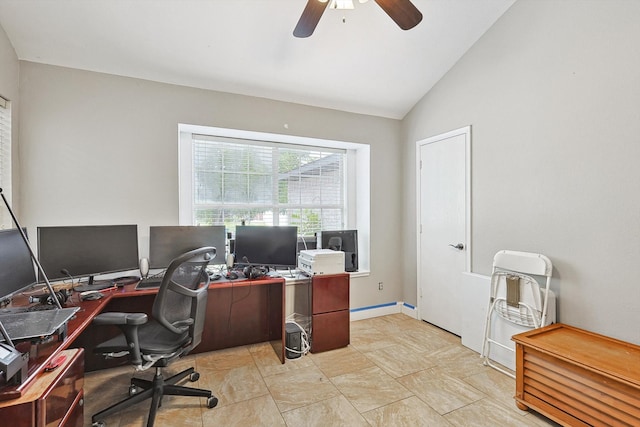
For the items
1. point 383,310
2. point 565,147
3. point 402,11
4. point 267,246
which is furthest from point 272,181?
point 565,147

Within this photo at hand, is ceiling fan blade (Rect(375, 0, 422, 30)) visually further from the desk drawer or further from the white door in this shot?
the desk drawer

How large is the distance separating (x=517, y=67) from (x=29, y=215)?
425cm

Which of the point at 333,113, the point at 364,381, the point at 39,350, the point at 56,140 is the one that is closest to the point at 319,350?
the point at 364,381

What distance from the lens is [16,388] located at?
111 cm

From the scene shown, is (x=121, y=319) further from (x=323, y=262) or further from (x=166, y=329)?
(x=323, y=262)

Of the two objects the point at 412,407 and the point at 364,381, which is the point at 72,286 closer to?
the point at 364,381

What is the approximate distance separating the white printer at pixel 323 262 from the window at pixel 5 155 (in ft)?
7.79

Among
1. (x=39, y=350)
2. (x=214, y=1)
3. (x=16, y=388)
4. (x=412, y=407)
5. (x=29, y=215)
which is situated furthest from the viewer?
(x=29, y=215)

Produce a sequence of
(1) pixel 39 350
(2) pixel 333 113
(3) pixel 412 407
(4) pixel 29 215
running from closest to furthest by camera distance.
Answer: (1) pixel 39 350
(3) pixel 412 407
(4) pixel 29 215
(2) pixel 333 113

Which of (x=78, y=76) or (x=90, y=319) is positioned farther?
(x=78, y=76)

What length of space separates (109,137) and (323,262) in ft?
7.33

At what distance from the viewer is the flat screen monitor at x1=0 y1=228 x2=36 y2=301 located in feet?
5.43

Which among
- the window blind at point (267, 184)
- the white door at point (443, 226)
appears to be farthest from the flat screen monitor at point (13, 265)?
the white door at point (443, 226)

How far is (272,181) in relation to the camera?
3646 mm
